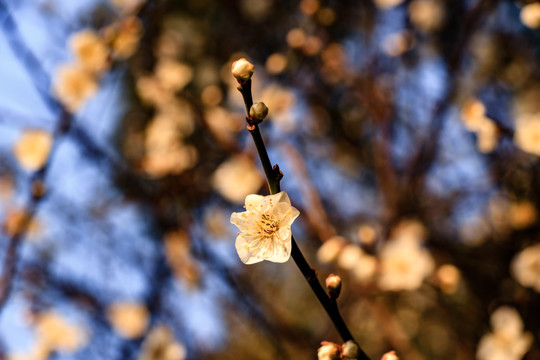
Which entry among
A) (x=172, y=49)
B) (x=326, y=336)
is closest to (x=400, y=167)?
(x=326, y=336)

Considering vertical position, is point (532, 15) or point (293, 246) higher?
point (532, 15)

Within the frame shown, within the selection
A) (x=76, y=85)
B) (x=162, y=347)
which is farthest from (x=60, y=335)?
(x=76, y=85)

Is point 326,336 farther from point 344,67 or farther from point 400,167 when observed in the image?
point 344,67

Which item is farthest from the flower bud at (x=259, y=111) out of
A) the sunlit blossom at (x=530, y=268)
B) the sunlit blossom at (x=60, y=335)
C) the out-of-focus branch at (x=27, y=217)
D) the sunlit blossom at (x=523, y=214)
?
the sunlit blossom at (x=60, y=335)

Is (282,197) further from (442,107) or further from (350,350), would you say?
(442,107)

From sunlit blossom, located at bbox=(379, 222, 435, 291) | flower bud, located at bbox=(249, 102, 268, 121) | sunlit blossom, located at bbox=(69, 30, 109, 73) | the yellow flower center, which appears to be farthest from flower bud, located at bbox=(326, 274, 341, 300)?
sunlit blossom, located at bbox=(69, 30, 109, 73)

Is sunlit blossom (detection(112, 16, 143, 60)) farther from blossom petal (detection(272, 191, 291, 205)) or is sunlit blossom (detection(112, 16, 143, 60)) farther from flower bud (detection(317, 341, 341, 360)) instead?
A: flower bud (detection(317, 341, 341, 360))
